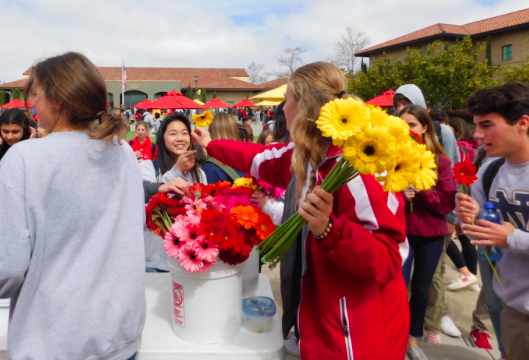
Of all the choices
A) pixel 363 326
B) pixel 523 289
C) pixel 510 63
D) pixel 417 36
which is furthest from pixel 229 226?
pixel 417 36

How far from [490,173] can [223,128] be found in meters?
2.26

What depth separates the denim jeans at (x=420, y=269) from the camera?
10.2ft

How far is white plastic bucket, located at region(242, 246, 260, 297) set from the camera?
2102 mm

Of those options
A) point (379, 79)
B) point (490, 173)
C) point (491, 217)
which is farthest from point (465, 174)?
point (379, 79)

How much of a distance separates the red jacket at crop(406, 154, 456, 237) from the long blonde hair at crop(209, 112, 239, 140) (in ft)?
5.55

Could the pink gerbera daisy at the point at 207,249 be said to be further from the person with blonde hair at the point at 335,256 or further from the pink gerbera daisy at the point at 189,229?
the person with blonde hair at the point at 335,256

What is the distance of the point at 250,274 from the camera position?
7.00 ft

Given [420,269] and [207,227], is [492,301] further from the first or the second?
[207,227]

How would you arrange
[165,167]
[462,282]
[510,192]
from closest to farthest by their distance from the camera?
[510,192] → [165,167] → [462,282]

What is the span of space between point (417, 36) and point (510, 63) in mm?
10789

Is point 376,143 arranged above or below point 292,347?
above

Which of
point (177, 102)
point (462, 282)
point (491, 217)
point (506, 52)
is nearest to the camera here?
point (491, 217)

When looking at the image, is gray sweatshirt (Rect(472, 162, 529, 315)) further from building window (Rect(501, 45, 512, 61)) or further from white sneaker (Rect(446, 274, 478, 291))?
building window (Rect(501, 45, 512, 61))

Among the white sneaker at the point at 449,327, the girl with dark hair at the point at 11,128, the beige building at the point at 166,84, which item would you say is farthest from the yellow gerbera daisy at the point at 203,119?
the beige building at the point at 166,84
